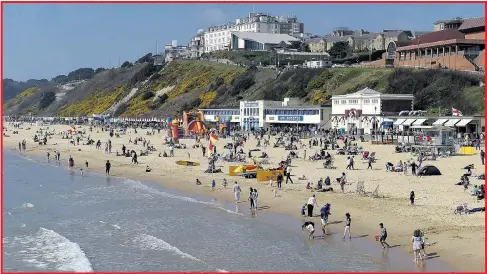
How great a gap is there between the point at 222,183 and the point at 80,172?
1343cm

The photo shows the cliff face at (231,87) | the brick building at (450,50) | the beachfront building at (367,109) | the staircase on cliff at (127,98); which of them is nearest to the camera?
the beachfront building at (367,109)

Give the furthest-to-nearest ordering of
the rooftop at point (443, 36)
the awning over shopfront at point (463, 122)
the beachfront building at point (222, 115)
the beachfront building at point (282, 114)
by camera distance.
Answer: the beachfront building at point (222, 115) → the rooftop at point (443, 36) → the beachfront building at point (282, 114) → the awning over shopfront at point (463, 122)

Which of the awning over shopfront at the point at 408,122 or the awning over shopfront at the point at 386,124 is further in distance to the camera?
the awning over shopfront at the point at 386,124

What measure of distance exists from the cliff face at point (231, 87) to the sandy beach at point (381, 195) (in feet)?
58.5

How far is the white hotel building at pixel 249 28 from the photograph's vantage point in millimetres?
140087

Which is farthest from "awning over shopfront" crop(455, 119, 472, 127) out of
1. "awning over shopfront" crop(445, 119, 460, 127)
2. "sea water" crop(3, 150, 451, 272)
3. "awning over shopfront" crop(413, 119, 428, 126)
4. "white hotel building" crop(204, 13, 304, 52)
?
"white hotel building" crop(204, 13, 304, 52)

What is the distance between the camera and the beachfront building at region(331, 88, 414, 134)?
53697 mm

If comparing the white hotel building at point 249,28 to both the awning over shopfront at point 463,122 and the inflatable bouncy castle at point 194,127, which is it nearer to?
the inflatable bouncy castle at point 194,127

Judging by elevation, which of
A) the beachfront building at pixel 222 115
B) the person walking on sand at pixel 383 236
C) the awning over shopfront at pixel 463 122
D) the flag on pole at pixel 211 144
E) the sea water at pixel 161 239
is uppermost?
the beachfront building at pixel 222 115

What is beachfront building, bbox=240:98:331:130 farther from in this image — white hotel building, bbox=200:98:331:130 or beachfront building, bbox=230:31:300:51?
beachfront building, bbox=230:31:300:51

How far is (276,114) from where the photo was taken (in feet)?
217

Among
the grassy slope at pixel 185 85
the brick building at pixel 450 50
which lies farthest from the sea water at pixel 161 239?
the grassy slope at pixel 185 85

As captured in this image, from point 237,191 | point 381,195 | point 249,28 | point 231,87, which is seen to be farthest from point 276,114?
point 249,28

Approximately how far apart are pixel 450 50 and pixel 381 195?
150ft
